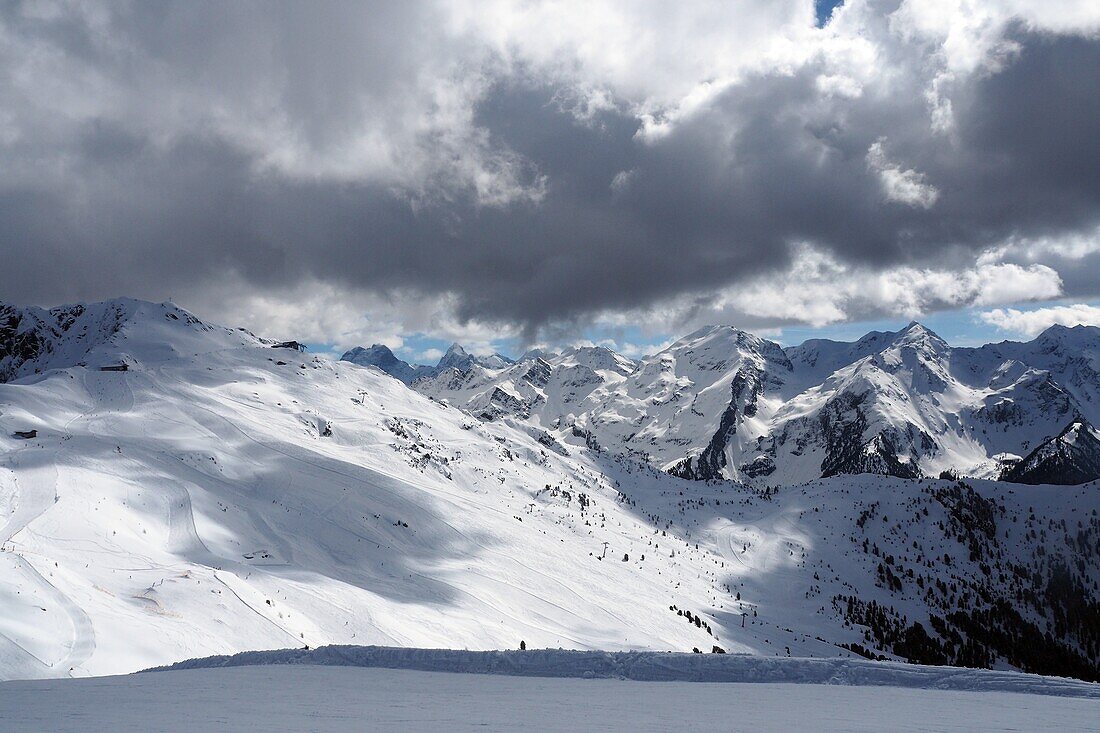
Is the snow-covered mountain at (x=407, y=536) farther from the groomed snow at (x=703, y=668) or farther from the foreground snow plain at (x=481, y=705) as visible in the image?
the groomed snow at (x=703, y=668)

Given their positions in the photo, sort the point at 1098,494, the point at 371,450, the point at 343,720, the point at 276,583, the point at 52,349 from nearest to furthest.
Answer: the point at 343,720 < the point at 276,583 < the point at 371,450 < the point at 52,349 < the point at 1098,494

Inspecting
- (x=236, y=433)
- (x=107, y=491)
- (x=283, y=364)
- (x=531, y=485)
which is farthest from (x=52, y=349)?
(x=107, y=491)

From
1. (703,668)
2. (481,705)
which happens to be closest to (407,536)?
(703,668)

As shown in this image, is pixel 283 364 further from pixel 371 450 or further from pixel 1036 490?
pixel 1036 490

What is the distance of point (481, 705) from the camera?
10.9 metres

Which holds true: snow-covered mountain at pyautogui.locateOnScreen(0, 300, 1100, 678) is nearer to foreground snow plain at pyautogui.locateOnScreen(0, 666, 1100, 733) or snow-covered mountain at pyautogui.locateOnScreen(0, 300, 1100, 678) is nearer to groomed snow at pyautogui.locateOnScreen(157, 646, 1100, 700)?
foreground snow plain at pyautogui.locateOnScreen(0, 666, 1100, 733)

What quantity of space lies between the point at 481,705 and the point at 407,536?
5443 cm

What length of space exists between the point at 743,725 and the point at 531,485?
9913cm

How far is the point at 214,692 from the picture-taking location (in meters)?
11.7

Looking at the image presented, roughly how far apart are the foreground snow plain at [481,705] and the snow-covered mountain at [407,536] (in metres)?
10.3

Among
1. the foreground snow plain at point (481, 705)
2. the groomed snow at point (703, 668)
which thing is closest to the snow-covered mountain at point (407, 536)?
the foreground snow plain at point (481, 705)

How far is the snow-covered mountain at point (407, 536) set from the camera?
3112cm

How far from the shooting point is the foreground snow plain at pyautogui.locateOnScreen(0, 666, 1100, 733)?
920cm

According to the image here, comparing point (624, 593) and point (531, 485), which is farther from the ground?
point (531, 485)
